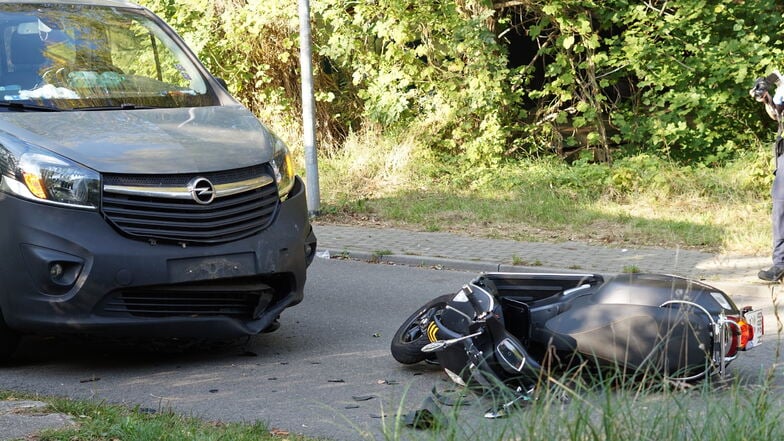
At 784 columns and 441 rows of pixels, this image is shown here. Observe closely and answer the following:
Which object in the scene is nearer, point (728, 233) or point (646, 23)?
point (728, 233)

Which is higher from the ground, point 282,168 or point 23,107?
point 23,107

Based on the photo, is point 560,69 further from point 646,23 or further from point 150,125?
point 150,125

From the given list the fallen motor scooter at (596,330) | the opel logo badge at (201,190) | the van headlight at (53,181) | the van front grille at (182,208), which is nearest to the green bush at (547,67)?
the van front grille at (182,208)

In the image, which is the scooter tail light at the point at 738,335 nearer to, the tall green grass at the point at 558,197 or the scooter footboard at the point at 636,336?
the scooter footboard at the point at 636,336

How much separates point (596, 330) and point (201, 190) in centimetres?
233

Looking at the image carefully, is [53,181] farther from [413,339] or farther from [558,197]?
[558,197]

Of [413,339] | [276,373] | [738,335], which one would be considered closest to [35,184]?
[276,373]

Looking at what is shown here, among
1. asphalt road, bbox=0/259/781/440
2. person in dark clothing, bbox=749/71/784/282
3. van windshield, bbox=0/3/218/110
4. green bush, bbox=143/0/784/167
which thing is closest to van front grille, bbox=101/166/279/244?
asphalt road, bbox=0/259/781/440

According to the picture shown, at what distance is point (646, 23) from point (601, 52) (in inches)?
28.2

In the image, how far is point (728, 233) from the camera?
10812mm

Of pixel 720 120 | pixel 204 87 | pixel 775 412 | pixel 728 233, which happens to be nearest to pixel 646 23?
pixel 720 120

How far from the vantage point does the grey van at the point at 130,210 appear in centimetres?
583

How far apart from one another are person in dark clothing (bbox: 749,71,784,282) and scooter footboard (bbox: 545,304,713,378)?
3.77 meters

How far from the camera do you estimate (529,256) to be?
402 inches
